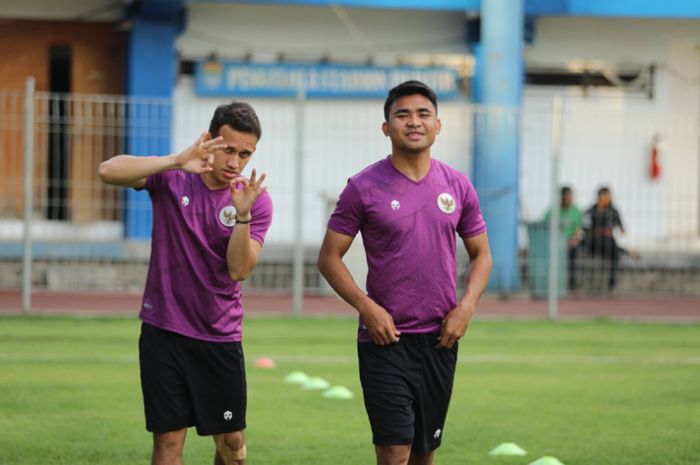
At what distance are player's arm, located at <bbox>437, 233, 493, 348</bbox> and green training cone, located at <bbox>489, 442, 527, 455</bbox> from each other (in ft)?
7.83

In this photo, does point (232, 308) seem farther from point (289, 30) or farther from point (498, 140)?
point (289, 30)

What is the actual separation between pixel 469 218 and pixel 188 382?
57.6 inches

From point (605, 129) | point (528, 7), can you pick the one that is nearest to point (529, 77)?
point (528, 7)

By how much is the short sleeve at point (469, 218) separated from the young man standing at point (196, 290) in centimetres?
90

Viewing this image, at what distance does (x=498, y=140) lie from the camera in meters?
20.6

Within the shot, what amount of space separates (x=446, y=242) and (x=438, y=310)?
0.99 ft

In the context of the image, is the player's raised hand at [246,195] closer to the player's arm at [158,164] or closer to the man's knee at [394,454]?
the player's arm at [158,164]

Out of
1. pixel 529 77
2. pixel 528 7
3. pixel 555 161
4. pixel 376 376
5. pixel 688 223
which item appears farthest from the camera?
pixel 529 77

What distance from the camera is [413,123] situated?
20.5 feet

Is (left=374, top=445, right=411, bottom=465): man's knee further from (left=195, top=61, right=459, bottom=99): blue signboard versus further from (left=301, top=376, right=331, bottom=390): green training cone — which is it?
(left=195, top=61, right=459, bottom=99): blue signboard

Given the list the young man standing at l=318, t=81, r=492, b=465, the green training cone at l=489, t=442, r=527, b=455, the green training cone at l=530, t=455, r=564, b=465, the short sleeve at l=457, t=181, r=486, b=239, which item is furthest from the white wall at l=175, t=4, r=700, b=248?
the young man standing at l=318, t=81, r=492, b=465

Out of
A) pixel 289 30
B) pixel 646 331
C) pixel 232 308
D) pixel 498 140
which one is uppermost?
pixel 289 30

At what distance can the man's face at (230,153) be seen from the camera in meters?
6.40

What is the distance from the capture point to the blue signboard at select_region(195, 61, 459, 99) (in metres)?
23.0
